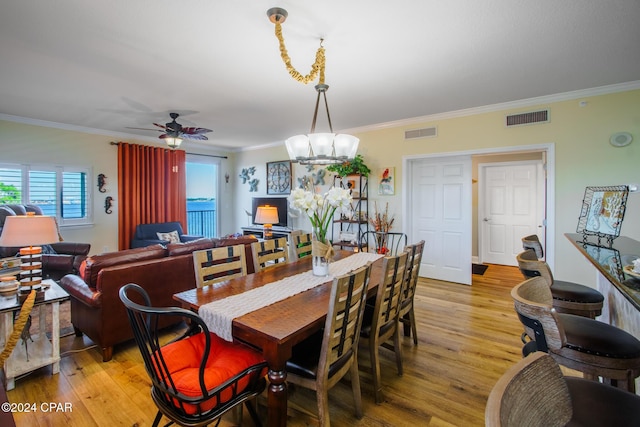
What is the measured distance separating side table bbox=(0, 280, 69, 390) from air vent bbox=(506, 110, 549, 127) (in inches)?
202

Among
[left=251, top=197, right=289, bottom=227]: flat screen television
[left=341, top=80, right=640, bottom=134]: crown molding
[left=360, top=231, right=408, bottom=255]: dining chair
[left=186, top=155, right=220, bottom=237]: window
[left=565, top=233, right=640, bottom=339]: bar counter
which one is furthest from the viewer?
[left=186, top=155, right=220, bottom=237]: window

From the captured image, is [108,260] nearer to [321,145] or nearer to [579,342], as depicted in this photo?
[321,145]

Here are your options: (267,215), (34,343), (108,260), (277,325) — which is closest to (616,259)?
(277,325)

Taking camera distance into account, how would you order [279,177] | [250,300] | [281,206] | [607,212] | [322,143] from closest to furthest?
[250,300]
[607,212]
[322,143]
[281,206]
[279,177]

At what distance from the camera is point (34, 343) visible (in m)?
2.46

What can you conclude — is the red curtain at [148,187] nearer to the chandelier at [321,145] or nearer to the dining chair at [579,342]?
the chandelier at [321,145]

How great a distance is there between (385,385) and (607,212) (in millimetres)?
2094

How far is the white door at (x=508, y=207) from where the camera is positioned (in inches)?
220

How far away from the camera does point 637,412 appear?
0.88 metres

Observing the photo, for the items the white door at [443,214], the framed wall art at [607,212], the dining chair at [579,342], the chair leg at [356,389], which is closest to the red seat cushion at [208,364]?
the chair leg at [356,389]

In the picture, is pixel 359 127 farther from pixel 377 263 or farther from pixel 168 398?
pixel 168 398

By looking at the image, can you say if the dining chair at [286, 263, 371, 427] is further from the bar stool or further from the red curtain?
the red curtain

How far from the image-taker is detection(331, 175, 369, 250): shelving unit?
5.14 metres

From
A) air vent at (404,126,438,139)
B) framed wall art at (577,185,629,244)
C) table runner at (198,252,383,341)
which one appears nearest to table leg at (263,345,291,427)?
table runner at (198,252,383,341)
